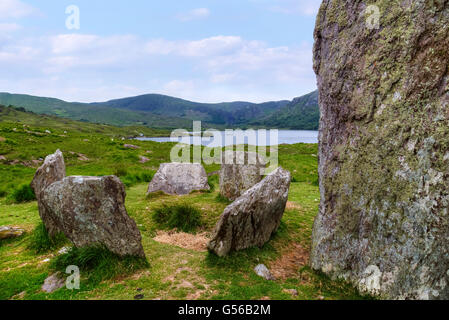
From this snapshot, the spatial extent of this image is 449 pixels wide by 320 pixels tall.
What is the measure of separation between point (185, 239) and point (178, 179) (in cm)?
641

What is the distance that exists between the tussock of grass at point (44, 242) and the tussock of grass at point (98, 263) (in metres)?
1.40

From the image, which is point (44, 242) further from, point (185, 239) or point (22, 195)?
point (22, 195)

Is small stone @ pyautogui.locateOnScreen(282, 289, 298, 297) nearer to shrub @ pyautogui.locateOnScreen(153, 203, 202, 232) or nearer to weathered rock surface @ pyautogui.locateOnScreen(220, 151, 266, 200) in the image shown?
shrub @ pyautogui.locateOnScreen(153, 203, 202, 232)

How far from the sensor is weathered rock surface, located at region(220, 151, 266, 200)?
12375 millimetres

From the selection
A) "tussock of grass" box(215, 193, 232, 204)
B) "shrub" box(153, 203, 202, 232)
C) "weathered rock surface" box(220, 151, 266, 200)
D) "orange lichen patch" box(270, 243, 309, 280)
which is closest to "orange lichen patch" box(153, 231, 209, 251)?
"shrub" box(153, 203, 202, 232)

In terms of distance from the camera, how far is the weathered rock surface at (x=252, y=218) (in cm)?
710

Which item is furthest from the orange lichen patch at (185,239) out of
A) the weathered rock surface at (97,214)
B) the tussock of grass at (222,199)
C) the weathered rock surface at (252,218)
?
the tussock of grass at (222,199)

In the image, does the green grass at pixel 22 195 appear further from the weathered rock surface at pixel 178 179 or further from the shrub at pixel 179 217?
the shrub at pixel 179 217

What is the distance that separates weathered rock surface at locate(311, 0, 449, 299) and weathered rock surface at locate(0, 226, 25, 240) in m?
9.84

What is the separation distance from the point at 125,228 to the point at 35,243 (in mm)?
3690

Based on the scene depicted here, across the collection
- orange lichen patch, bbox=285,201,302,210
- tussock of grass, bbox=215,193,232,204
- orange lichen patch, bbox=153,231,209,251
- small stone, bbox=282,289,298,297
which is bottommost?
orange lichen patch, bbox=153,231,209,251

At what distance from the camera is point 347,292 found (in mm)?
5781
